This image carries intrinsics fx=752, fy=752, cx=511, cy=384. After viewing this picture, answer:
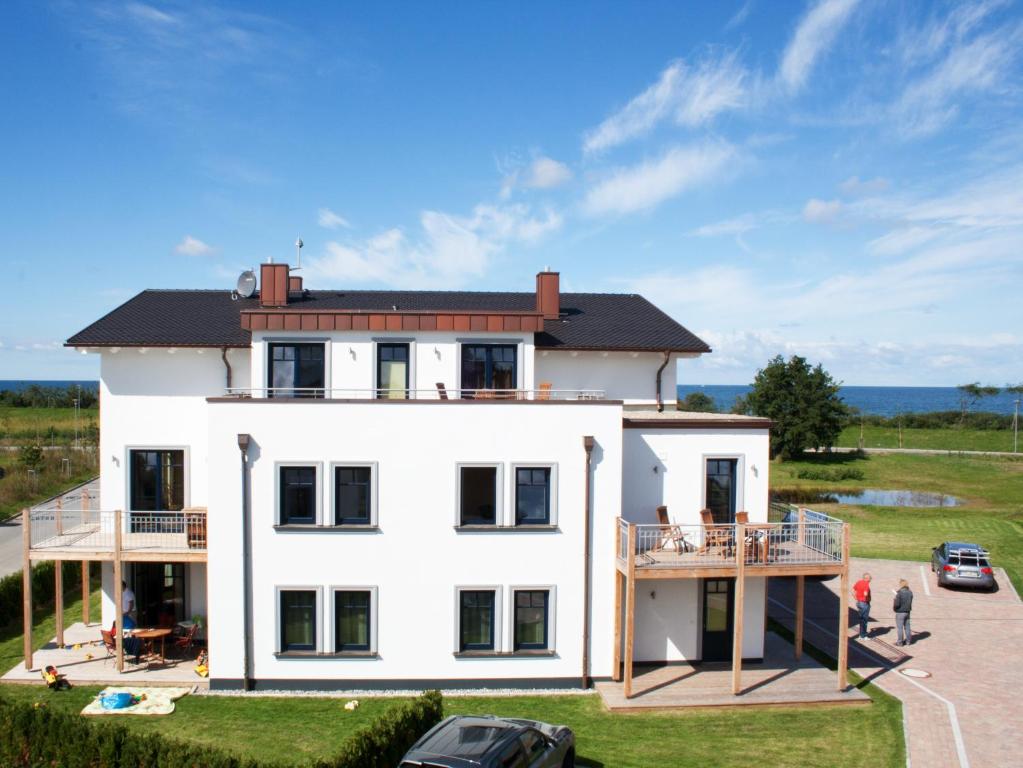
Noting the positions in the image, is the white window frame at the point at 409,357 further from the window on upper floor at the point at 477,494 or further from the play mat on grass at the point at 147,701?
the play mat on grass at the point at 147,701

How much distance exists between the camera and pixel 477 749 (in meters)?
10.4

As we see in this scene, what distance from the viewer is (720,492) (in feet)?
59.3

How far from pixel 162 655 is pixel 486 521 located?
821 centimetres

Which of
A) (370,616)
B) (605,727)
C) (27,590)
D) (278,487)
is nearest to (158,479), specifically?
(27,590)

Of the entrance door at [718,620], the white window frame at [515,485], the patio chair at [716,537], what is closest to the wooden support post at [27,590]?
the white window frame at [515,485]

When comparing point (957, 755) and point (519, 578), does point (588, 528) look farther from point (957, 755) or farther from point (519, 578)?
point (957, 755)

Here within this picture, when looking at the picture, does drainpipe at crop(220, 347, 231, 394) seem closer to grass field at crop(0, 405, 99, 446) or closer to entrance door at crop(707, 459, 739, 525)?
entrance door at crop(707, 459, 739, 525)

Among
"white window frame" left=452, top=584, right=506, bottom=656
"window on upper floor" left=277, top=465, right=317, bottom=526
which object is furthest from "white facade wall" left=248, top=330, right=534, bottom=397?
"white window frame" left=452, top=584, right=506, bottom=656

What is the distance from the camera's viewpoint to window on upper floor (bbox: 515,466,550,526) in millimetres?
16750

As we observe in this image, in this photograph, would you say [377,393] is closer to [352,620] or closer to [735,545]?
[352,620]

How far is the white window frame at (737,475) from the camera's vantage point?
17906 millimetres

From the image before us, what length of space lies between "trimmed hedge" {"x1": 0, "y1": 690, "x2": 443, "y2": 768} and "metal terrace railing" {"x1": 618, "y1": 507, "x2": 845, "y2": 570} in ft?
20.3

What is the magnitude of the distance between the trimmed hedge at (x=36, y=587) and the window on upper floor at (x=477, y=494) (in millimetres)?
14166

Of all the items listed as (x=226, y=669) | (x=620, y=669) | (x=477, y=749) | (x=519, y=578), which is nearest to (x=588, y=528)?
(x=519, y=578)
